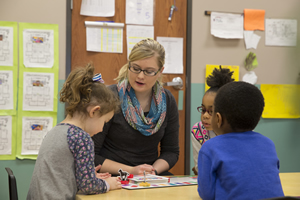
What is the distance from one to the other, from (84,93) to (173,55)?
65.0 inches

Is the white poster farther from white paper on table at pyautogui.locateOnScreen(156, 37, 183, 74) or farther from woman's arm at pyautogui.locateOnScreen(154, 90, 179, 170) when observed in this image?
woman's arm at pyautogui.locateOnScreen(154, 90, 179, 170)

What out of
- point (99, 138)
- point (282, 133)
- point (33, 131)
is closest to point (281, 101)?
point (282, 133)

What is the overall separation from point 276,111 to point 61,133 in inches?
93.7

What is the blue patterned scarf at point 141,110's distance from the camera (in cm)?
185

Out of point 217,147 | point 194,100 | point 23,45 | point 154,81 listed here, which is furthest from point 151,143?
point 23,45

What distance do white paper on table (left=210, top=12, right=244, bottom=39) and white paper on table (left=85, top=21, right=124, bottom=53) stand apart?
822 millimetres

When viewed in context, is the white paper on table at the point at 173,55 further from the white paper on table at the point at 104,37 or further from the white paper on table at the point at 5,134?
the white paper on table at the point at 5,134

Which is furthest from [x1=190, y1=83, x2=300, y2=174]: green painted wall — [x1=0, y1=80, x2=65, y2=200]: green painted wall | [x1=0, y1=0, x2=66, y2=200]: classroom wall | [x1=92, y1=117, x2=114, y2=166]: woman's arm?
[x1=0, y1=80, x2=65, y2=200]: green painted wall

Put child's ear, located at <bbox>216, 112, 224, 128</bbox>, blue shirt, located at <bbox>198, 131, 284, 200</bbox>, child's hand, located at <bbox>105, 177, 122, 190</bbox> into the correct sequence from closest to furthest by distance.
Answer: blue shirt, located at <bbox>198, 131, 284, 200</bbox> < child's ear, located at <bbox>216, 112, 224, 128</bbox> < child's hand, located at <bbox>105, 177, 122, 190</bbox>

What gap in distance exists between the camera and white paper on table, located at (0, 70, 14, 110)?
2537mm

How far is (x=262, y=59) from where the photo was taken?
10.1ft

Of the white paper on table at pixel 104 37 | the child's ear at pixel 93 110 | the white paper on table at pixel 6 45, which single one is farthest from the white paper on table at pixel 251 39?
the child's ear at pixel 93 110

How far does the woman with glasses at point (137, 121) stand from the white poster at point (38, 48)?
919mm

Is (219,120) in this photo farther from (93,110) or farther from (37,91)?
(37,91)
